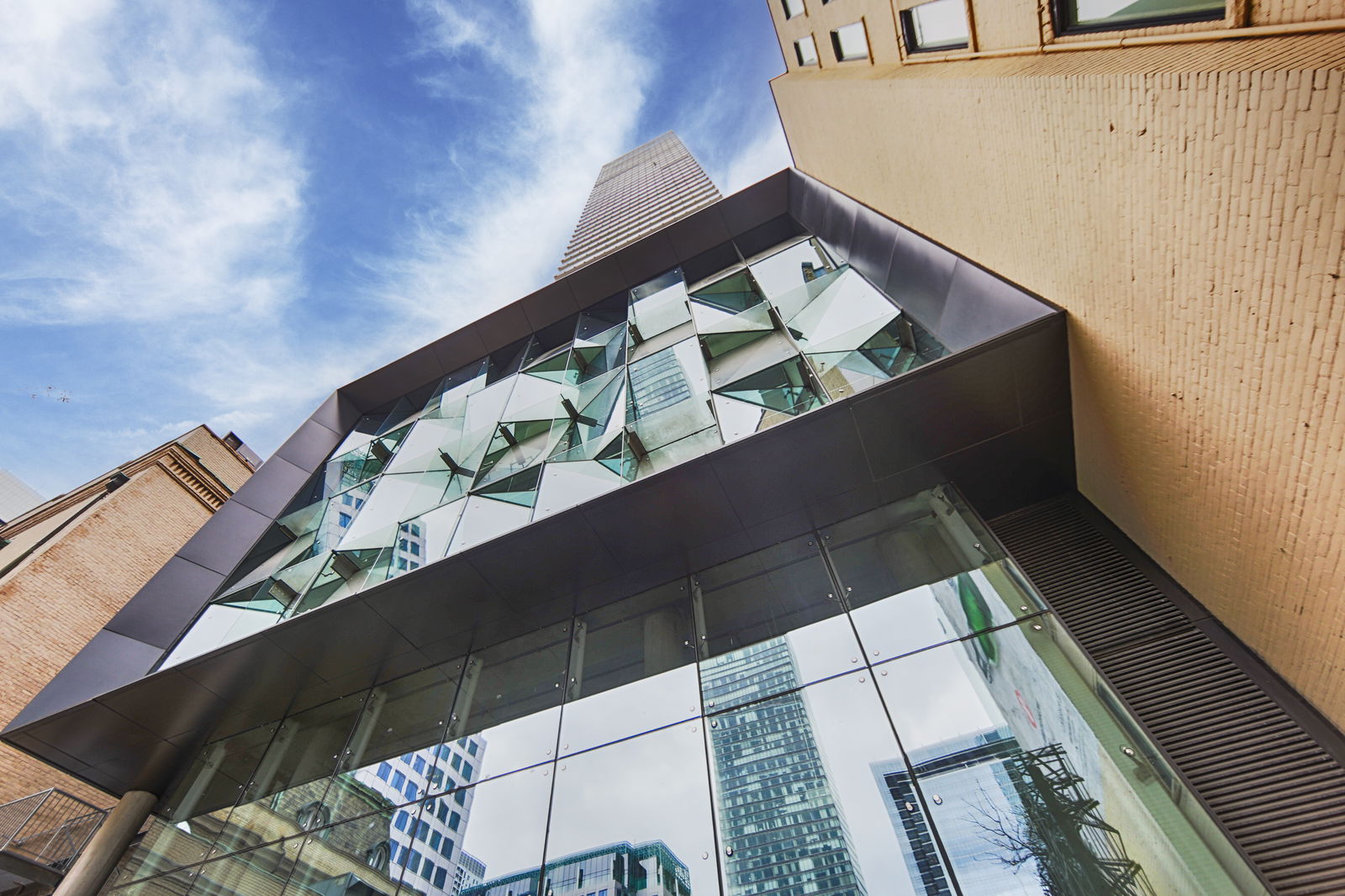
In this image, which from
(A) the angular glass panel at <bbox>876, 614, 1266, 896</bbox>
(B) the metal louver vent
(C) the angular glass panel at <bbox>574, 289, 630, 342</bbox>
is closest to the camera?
(A) the angular glass panel at <bbox>876, 614, 1266, 896</bbox>

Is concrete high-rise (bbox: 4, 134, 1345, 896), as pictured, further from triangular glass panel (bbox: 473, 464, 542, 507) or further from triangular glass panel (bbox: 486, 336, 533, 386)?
triangular glass panel (bbox: 486, 336, 533, 386)

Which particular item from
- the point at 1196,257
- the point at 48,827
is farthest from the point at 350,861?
the point at 1196,257

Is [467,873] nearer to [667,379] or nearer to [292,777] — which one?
[292,777]

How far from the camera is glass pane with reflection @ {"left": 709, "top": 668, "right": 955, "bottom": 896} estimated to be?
5.11m

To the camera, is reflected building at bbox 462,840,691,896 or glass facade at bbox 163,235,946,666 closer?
reflected building at bbox 462,840,691,896

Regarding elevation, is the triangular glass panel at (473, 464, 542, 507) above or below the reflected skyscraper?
above

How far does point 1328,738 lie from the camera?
16.5ft

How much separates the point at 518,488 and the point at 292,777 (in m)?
5.13

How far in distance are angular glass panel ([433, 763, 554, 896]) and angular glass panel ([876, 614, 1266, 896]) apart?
3837 mm

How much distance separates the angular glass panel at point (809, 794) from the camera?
5137 millimetres

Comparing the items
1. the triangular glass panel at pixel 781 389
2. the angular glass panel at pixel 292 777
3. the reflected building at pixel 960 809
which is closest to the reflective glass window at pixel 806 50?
the triangular glass panel at pixel 781 389

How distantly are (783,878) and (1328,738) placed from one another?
4.41 metres

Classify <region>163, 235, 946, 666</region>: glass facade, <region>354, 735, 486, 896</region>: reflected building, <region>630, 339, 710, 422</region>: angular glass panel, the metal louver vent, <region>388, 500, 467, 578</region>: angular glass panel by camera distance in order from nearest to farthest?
the metal louver vent → <region>354, 735, 486, 896</region>: reflected building → <region>163, 235, 946, 666</region>: glass facade → <region>388, 500, 467, 578</region>: angular glass panel → <region>630, 339, 710, 422</region>: angular glass panel

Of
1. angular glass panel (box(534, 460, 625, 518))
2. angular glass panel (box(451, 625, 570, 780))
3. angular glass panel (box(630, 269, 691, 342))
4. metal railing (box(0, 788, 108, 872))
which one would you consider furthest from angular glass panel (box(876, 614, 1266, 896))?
metal railing (box(0, 788, 108, 872))
